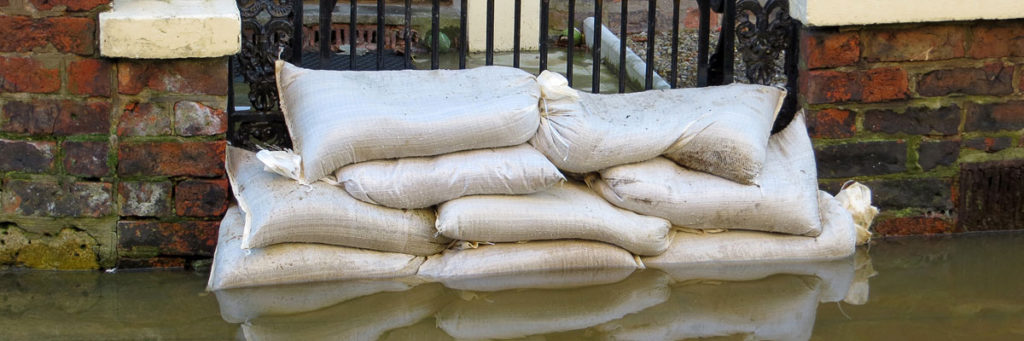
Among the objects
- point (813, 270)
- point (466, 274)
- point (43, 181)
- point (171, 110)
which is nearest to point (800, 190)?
point (813, 270)

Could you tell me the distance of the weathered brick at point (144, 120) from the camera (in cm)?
310

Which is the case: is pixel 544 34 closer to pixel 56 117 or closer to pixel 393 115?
pixel 393 115

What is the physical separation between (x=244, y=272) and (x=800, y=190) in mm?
1398

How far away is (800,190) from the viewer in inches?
126

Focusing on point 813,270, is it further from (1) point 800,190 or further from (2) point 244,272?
(2) point 244,272

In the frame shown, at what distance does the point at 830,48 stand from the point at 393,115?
1.23 m

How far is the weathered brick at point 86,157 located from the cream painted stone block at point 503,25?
286cm

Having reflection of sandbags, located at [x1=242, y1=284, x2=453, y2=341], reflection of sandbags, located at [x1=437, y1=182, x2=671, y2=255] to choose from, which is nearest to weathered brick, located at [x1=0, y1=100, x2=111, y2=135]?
reflection of sandbags, located at [x1=242, y1=284, x2=453, y2=341]

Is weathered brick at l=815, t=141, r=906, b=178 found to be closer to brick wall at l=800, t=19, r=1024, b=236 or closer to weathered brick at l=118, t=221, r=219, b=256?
brick wall at l=800, t=19, r=1024, b=236

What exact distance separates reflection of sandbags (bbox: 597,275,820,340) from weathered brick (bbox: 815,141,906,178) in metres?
0.50

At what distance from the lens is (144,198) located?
317 cm

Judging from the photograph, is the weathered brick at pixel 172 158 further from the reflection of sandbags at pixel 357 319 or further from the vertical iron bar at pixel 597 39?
the vertical iron bar at pixel 597 39

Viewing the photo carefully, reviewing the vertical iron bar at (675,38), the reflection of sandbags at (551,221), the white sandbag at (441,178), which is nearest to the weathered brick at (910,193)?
the vertical iron bar at (675,38)

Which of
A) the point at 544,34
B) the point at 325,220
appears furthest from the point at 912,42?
the point at 325,220
